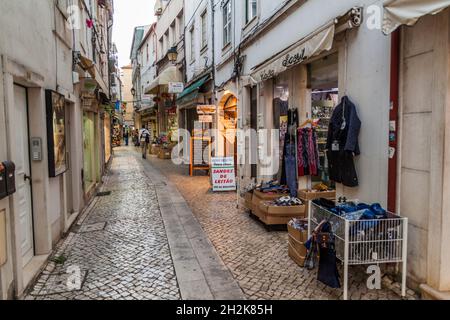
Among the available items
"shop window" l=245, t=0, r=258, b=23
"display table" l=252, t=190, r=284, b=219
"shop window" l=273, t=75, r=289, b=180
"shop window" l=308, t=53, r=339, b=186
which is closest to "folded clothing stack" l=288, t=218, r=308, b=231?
"display table" l=252, t=190, r=284, b=219

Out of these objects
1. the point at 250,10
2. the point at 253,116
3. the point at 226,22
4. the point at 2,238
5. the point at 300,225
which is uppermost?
the point at 226,22

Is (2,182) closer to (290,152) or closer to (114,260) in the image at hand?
Answer: (114,260)

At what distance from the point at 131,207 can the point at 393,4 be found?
268 inches

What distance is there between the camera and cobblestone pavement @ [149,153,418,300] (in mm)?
3947

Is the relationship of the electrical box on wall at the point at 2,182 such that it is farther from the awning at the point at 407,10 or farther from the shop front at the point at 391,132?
the awning at the point at 407,10


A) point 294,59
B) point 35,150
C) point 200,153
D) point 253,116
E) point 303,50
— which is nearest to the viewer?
point 35,150

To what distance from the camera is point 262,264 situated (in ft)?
15.8

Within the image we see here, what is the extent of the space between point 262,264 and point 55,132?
3629 millimetres

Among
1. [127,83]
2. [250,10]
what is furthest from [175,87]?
[127,83]

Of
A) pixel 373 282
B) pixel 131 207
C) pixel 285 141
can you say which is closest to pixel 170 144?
pixel 131 207

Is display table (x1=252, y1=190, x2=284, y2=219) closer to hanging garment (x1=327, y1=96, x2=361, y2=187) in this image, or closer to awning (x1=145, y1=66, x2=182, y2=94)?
hanging garment (x1=327, y1=96, x2=361, y2=187)
